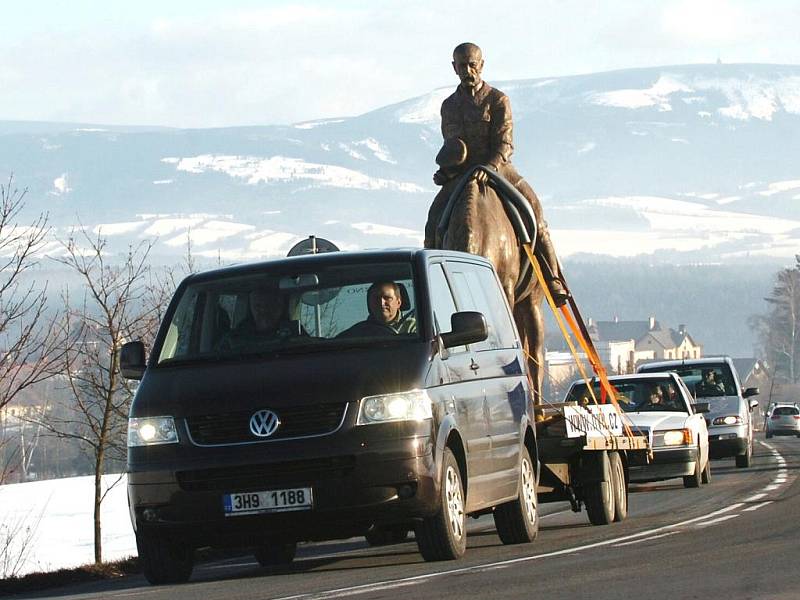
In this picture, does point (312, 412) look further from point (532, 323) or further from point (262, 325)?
point (532, 323)

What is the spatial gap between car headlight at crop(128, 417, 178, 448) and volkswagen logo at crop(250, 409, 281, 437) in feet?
1.60

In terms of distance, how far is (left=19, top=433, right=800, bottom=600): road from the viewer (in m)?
10.1

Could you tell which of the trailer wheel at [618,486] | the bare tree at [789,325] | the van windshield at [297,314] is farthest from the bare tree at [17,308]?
the bare tree at [789,325]

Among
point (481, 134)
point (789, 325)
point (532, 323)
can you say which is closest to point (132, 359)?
point (532, 323)

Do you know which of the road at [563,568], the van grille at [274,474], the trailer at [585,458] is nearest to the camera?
the road at [563,568]

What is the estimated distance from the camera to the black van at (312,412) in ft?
37.7

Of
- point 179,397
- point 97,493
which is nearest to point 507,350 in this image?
point 179,397

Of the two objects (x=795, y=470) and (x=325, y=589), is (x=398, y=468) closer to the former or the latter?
(x=325, y=589)

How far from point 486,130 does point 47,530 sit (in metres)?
10.9

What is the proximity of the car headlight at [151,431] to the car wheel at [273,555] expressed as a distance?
2668 millimetres

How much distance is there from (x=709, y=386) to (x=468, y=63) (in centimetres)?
1335

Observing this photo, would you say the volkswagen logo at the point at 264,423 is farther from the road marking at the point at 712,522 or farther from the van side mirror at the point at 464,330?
the road marking at the point at 712,522

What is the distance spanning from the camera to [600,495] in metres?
16.7

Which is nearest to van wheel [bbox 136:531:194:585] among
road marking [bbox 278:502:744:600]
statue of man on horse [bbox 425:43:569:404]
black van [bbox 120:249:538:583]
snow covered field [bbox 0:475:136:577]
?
black van [bbox 120:249:538:583]
